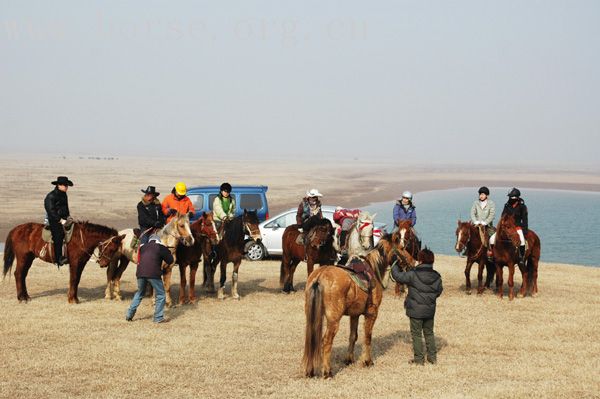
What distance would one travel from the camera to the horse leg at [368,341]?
11445 millimetres

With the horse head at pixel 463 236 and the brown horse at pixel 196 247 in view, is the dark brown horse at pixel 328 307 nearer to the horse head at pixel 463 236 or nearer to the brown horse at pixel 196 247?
the brown horse at pixel 196 247

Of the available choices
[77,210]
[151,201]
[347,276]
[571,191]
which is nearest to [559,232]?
[77,210]

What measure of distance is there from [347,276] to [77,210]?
116 ft

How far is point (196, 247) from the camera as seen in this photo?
1712 cm

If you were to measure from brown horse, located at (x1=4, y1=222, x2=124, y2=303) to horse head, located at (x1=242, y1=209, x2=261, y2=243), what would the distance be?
9.83ft

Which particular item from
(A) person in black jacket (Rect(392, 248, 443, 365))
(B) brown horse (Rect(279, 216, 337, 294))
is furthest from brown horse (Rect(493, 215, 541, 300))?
(A) person in black jacket (Rect(392, 248, 443, 365))

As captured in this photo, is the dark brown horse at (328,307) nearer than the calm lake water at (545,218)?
Yes

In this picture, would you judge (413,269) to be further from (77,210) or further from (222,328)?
(77,210)

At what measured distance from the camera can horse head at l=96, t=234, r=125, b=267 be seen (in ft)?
55.6

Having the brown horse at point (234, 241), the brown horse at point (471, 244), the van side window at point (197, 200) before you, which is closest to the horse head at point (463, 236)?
the brown horse at point (471, 244)

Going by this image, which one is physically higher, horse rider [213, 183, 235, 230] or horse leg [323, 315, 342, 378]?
horse rider [213, 183, 235, 230]

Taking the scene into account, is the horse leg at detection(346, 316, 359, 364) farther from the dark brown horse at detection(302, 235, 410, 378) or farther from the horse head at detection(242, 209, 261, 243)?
the horse head at detection(242, 209, 261, 243)

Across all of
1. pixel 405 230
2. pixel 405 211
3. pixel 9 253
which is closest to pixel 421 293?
pixel 405 230

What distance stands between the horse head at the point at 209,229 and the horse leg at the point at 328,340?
6483 mm
